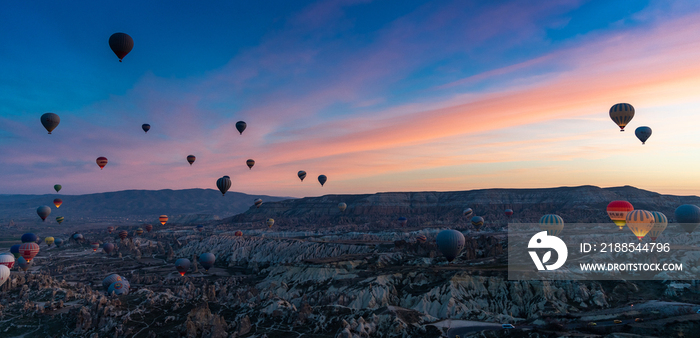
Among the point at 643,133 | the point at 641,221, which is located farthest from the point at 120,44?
the point at 643,133

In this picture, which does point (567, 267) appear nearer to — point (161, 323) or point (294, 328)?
point (294, 328)

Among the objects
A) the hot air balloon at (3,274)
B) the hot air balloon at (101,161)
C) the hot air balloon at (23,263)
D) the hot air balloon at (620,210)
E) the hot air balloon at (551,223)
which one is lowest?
the hot air balloon at (23,263)

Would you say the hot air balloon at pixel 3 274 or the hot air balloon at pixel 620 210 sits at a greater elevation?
the hot air balloon at pixel 620 210

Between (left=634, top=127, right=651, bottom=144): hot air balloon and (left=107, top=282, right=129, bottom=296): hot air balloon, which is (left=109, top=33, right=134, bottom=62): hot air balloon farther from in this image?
(left=634, top=127, right=651, bottom=144): hot air balloon

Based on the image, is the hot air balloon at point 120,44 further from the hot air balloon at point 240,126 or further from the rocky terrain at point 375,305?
the rocky terrain at point 375,305

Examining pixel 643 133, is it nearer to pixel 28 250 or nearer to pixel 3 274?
pixel 3 274

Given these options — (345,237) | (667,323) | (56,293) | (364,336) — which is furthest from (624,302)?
(345,237)

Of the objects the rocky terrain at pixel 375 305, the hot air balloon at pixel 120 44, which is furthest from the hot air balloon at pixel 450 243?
the hot air balloon at pixel 120 44
